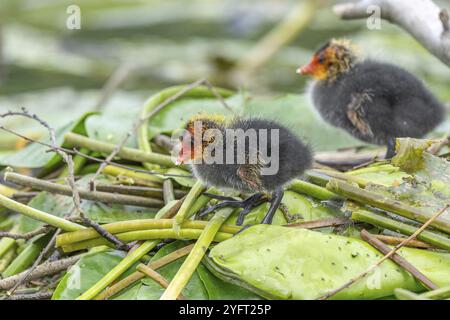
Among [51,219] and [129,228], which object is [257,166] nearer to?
[129,228]

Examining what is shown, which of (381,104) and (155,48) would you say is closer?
(381,104)

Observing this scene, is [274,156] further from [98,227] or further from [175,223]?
[98,227]

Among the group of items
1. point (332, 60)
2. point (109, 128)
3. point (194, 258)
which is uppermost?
point (332, 60)

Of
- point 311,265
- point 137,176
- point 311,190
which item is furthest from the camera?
point 137,176

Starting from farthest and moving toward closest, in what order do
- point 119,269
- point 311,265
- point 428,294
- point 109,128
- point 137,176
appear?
point 109,128 < point 137,176 < point 119,269 < point 311,265 < point 428,294

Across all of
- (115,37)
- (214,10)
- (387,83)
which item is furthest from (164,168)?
(214,10)

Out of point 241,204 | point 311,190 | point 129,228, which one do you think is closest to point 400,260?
point 311,190

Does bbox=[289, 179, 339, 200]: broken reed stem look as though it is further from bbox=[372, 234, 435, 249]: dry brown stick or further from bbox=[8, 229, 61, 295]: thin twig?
bbox=[8, 229, 61, 295]: thin twig

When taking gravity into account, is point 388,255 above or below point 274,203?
→ below
